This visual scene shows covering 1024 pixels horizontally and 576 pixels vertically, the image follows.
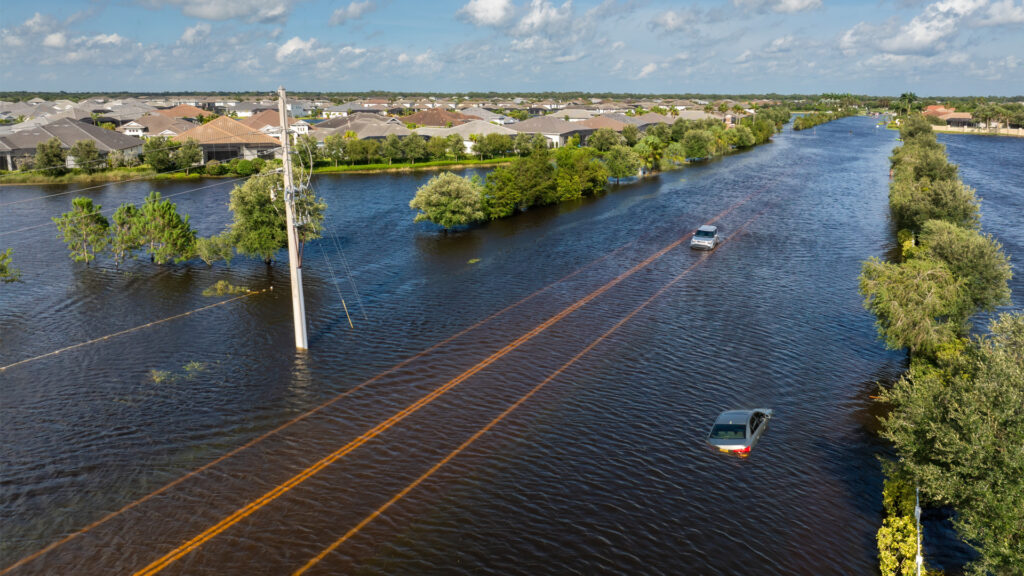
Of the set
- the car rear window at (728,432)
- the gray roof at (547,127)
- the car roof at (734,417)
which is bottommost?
the car rear window at (728,432)

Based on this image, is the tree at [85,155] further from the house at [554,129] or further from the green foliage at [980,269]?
the green foliage at [980,269]

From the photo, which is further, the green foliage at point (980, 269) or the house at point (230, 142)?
the house at point (230, 142)

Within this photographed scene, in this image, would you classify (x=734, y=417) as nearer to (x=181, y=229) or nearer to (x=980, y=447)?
(x=980, y=447)

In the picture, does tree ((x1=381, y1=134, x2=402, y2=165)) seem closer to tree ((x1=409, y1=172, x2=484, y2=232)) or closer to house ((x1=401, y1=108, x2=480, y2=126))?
house ((x1=401, y1=108, x2=480, y2=126))

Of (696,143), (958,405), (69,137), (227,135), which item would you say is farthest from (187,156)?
(958,405)

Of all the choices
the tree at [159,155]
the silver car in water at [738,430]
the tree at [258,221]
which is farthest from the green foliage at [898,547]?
the tree at [159,155]

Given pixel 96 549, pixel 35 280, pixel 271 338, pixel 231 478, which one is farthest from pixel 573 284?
pixel 35 280

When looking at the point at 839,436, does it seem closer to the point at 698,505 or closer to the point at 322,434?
the point at 698,505

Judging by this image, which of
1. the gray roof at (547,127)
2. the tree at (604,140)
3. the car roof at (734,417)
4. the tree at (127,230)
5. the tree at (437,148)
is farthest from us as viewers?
the gray roof at (547,127)

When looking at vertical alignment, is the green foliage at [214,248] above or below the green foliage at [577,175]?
below
